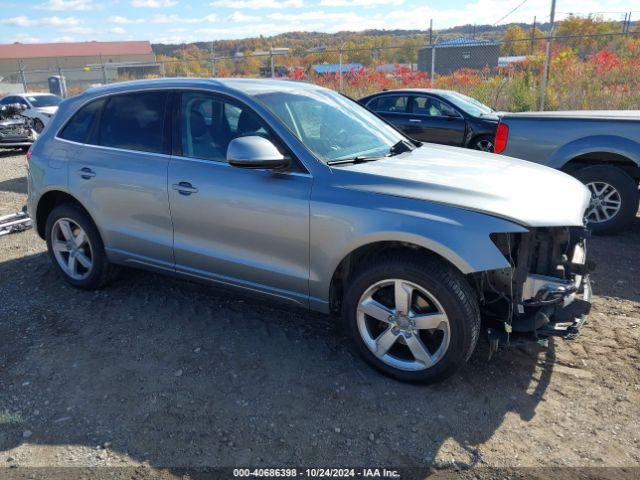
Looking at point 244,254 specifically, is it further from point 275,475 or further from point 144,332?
point 275,475

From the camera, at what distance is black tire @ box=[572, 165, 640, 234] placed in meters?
5.55

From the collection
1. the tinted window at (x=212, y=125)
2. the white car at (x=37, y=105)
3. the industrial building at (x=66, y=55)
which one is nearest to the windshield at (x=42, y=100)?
the white car at (x=37, y=105)

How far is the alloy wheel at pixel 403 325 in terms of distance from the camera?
3.05 m

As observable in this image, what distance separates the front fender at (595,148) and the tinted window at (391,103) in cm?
504

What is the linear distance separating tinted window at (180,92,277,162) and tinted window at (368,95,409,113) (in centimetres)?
691

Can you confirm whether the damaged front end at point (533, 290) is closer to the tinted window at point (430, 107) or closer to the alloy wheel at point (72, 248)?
the alloy wheel at point (72, 248)

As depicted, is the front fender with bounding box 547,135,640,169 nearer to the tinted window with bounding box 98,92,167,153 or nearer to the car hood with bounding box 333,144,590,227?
the car hood with bounding box 333,144,590,227

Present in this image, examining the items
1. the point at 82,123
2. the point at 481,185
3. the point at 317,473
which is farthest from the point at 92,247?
the point at 481,185

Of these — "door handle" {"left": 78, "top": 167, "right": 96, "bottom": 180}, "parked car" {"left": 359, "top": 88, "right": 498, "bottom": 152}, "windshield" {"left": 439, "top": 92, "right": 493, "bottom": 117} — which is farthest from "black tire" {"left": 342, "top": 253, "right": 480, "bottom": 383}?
"windshield" {"left": 439, "top": 92, "right": 493, "bottom": 117}

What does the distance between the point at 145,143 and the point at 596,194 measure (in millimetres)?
4714

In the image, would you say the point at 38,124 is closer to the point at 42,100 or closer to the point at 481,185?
the point at 42,100

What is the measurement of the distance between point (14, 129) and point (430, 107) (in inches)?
398

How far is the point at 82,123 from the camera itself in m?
4.47

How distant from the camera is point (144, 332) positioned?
3949mm
